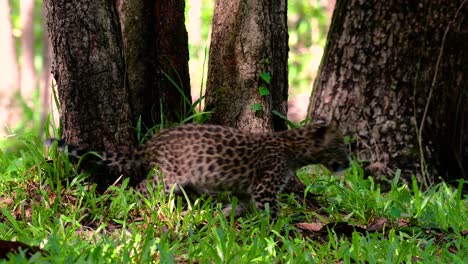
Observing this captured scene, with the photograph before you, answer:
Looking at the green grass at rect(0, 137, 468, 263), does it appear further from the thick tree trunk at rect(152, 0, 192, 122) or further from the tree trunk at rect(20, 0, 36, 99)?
the tree trunk at rect(20, 0, 36, 99)

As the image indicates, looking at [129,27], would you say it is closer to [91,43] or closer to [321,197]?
[91,43]

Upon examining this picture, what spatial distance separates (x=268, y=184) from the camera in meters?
6.41

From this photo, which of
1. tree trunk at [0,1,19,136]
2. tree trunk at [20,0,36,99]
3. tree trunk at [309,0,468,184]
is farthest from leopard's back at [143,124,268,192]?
tree trunk at [20,0,36,99]

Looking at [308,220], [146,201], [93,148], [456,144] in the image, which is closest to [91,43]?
[93,148]

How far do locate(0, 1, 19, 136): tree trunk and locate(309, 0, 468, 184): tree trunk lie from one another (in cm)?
721

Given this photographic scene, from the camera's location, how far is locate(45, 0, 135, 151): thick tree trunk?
6.33 m

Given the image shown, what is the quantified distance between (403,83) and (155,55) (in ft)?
7.98

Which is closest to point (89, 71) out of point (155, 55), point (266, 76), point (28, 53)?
point (155, 55)

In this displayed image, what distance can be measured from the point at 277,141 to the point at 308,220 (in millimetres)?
681

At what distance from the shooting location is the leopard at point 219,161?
21.1 feet

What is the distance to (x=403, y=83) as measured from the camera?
26.6 ft

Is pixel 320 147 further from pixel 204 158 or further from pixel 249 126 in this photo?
pixel 204 158

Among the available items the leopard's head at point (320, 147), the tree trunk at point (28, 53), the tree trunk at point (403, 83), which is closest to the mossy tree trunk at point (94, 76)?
the leopard's head at point (320, 147)

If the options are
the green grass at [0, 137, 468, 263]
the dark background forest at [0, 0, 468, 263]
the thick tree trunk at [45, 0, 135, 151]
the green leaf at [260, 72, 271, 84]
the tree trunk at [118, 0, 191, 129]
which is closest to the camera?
the green grass at [0, 137, 468, 263]
